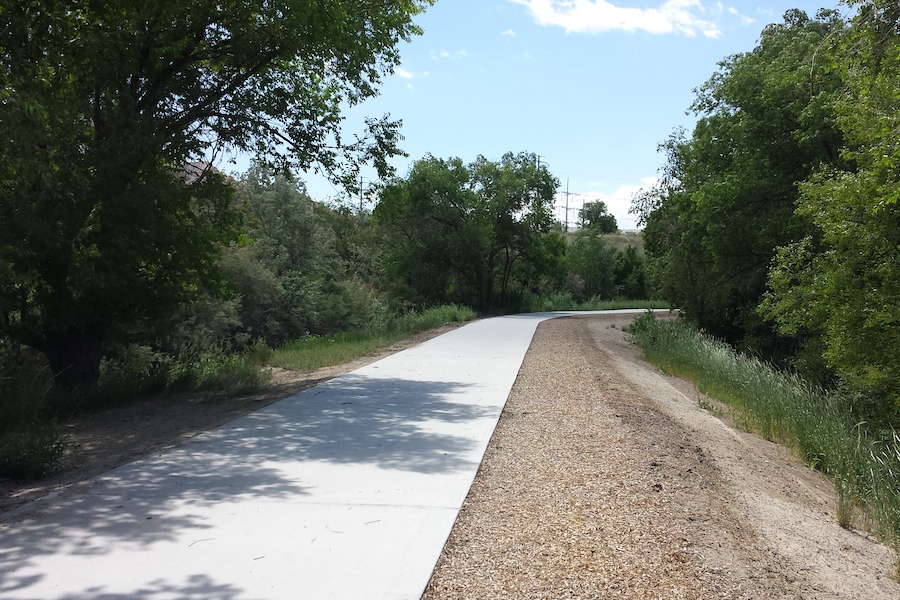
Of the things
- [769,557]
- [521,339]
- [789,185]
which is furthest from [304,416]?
→ [789,185]

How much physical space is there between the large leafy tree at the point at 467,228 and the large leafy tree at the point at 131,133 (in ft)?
88.9

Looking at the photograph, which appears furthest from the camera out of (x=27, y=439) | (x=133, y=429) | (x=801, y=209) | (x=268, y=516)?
(x=801, y=209)

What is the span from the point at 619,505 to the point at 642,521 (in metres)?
0.38

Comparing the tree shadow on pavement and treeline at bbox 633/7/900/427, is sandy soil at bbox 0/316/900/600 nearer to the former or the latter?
the tree shadow on pavement

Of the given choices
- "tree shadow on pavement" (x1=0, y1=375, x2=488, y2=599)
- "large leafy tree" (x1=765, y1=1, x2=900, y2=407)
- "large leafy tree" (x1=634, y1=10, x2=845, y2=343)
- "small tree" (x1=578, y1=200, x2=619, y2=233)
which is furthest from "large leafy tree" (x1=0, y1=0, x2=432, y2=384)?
"small tree" (x1=578, y1=200, x2=619, y2=233)

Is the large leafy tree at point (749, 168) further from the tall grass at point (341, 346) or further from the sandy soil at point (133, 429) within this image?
the sandy soil at point (133, 429)

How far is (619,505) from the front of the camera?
6.03m

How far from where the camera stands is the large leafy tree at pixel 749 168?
68.7ft

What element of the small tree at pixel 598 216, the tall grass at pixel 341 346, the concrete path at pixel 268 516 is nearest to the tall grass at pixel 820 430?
the concrete path at pixel 268 516

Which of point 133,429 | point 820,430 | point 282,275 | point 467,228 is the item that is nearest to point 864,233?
point 820,430

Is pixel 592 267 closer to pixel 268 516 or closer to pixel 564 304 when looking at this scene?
pixel 564 304

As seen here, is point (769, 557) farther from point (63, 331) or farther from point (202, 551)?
point (63, 331)

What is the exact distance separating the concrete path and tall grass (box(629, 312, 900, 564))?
147 inches

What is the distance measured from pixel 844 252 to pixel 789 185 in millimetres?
8352
